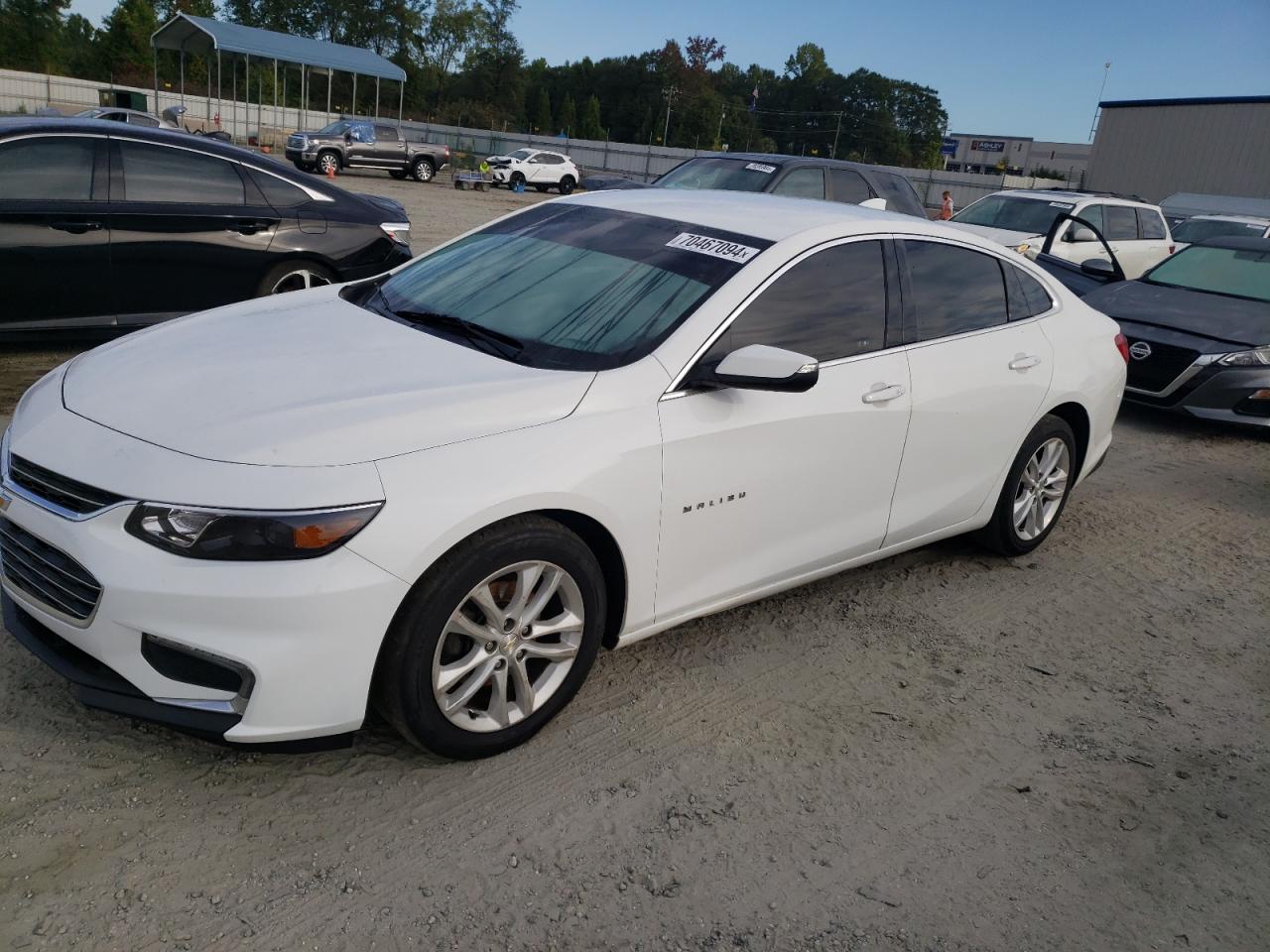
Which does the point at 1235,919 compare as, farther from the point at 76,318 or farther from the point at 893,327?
the point at 76,318

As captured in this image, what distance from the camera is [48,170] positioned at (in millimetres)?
6195

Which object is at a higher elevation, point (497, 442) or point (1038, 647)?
point (497, 442)

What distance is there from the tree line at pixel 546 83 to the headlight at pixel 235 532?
7310cm

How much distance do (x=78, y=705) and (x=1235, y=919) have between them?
3.41 metres

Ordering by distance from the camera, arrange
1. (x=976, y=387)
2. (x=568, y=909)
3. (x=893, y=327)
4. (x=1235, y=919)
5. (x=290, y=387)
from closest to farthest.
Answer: (x=568, y=909)
(x=1235, y=919)
(x=290, y=387)
(x=893, y=327)
(x=976, y=387)

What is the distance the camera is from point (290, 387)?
292 centimetres

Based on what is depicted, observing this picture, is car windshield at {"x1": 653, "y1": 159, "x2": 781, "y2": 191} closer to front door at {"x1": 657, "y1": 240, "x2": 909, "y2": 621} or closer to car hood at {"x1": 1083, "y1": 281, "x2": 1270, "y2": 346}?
car hood at {"x1": 1083, "y1": 281, "x2": 1270, "y2": 346}

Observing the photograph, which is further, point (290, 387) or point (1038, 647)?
point (1038, 647)

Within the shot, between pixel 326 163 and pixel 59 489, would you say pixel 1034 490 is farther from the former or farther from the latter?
pixel 326 163

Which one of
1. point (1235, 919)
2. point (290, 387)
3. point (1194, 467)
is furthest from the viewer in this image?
point (1194, 467)

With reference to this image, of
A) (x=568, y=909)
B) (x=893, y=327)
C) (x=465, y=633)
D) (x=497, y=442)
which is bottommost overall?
(x=568, y=909)

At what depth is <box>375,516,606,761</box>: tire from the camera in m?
2.70

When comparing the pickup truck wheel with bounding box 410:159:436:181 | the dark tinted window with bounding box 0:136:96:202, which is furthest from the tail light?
the pickup truck wheel with bounding box 410:159:436:181

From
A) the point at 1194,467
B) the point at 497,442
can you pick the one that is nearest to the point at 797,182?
the point at 1194,467
